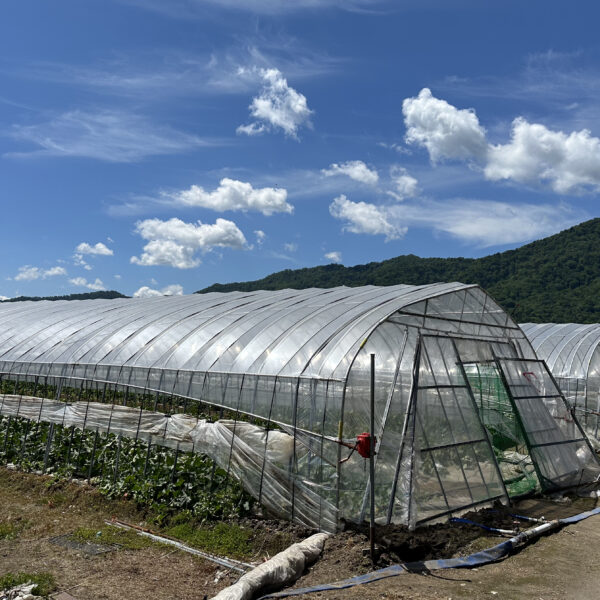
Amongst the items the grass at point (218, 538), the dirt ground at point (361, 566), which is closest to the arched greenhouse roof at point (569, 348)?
the dirt ground at point (361, 566)

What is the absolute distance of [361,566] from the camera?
361 inches

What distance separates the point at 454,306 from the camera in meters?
14.9

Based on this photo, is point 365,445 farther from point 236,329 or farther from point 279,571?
point 236,329

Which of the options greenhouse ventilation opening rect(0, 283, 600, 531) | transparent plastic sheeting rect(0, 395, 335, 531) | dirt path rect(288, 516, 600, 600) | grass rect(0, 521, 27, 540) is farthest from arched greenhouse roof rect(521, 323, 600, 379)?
grass rect(0, 521, 27, 540)

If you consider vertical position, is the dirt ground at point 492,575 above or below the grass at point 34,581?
above

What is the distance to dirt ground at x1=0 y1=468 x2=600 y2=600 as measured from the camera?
8547 millimetres

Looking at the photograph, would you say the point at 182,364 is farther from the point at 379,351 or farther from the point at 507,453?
the point at 507,453

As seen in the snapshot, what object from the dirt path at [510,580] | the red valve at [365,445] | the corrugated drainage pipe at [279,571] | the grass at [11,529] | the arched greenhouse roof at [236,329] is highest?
the arched greenhouse roof at [236,329]

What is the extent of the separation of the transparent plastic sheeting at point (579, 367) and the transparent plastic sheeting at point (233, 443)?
47.0ft

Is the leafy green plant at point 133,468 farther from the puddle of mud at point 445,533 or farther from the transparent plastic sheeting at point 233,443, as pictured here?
the puddle of mud at point 445,533

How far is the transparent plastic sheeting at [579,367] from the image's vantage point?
892 inches

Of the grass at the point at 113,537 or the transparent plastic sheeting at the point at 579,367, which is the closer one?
the grass at the point at 113,537

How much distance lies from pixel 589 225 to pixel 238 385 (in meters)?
68.0

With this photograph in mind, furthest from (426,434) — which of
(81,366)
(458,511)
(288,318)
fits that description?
(81,366)
